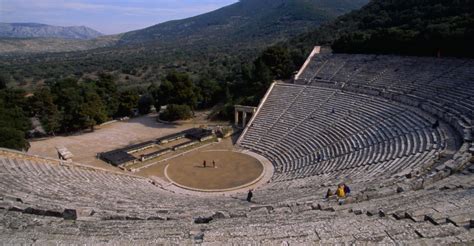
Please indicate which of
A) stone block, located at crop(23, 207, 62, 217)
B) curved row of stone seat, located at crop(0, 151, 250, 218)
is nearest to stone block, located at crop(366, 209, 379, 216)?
curved row of stone seat, located at crop(0, 151, 250, 218)

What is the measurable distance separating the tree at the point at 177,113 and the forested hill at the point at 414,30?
59.5 ft

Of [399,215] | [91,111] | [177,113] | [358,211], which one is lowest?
[177,113]

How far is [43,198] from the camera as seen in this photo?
40.5 ft

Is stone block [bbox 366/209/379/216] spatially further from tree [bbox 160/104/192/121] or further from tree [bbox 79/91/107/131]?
tree [bbox 79/91/107/131]

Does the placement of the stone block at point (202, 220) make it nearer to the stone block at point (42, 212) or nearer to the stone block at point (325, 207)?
the stone block at point (325, 207)

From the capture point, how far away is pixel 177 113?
35.4 meters

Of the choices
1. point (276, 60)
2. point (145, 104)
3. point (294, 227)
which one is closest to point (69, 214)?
point (294, 227)

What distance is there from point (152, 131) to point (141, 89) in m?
26.0

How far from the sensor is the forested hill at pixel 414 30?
29.8 m

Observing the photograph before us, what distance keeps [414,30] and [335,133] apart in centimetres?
2037

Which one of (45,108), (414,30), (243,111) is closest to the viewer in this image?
(243,111)

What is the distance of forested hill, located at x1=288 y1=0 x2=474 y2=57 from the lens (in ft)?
97.9

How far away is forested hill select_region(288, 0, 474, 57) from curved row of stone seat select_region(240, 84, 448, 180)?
8.59m

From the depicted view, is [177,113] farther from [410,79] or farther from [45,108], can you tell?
[410,79]
